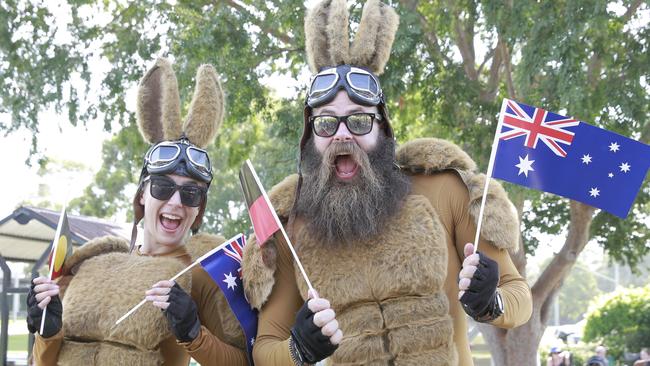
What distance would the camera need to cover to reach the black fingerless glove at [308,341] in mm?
2848

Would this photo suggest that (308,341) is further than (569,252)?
No

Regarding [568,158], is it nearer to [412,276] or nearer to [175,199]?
[412,276]

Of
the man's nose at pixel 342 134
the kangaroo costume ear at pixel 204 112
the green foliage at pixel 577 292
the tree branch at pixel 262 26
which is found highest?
the tree branch at pixel 262 26

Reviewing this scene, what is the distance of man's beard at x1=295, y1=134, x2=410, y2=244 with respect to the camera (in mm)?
3279

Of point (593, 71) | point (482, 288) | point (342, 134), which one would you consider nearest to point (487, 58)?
point (593, 71)

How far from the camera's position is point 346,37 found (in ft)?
11.9

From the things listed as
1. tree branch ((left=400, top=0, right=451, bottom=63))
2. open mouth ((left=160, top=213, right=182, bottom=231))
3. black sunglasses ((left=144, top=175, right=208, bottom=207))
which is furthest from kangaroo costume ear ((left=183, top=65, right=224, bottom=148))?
tree branch ((left=400, top=0, right=451, bottom=63))

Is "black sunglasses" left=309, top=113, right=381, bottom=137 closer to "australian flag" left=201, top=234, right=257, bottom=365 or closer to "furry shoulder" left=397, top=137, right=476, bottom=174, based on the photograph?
"furry shoulder" left=397, top=137, right=476, bottom=174

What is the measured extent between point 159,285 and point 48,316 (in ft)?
2.11

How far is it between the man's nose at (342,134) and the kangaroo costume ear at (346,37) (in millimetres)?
368

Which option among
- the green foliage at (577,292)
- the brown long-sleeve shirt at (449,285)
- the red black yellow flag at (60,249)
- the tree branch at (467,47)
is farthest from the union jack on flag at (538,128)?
the green foliage at (577,292)

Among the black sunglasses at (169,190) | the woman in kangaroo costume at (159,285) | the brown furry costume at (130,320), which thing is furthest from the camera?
the black sunglasses at (169,190)

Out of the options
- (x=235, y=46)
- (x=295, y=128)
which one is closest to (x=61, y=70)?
(x=235, y=46)

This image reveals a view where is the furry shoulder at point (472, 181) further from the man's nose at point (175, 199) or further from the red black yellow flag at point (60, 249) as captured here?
the red black yellow flag at point (60, 249)
